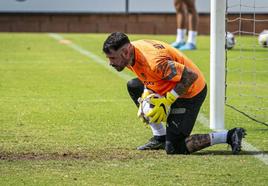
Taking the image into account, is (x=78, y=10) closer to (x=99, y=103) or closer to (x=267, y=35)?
(x=267, y=35)

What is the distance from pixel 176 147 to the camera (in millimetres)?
7262

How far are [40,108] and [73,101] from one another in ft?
2.33

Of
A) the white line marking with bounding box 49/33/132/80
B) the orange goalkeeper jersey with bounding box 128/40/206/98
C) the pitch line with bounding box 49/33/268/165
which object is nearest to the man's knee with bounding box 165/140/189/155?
the orange goalkeeper jersey with bounding box 128/40/206/98

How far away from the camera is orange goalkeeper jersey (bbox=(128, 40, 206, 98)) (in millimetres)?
6965

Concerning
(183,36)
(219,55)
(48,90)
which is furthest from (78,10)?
(219,55)

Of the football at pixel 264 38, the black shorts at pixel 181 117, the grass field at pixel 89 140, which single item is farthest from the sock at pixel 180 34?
the black shorts at pixel 181 117

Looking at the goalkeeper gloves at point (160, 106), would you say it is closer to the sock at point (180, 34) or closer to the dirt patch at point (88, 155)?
the dirt patch at point (88, 155)

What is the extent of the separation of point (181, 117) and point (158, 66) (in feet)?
1.99

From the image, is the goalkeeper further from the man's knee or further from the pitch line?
the pitch line

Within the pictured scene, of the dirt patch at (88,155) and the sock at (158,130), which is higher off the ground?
the sock at (158,130)

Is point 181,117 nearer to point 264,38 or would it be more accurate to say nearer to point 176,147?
point 176,147

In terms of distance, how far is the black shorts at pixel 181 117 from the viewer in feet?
24.0

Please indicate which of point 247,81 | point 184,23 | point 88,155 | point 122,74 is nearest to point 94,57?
point 184,23

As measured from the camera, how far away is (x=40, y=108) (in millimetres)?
9875
